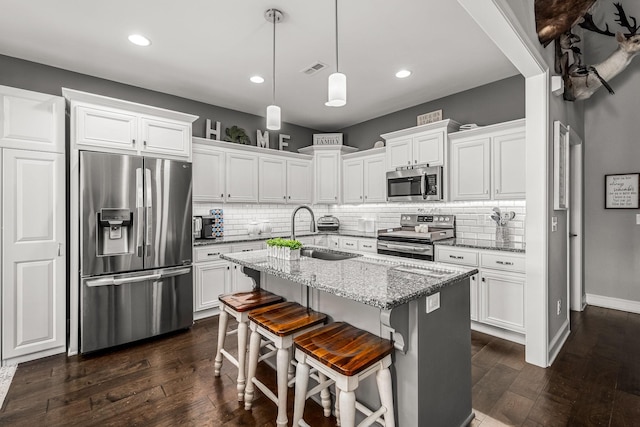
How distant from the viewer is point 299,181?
5.08 meters

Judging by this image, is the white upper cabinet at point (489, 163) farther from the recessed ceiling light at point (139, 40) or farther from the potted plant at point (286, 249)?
the recessed ceiling light at point (139, 40)

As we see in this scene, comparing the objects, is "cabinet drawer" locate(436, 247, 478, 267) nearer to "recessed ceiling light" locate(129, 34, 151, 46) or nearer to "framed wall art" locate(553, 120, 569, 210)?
"framed wall art" locate(553, 120, 569, 210)

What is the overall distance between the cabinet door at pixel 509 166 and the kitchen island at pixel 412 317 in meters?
1.99

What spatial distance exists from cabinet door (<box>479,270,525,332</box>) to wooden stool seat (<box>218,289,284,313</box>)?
216 cm

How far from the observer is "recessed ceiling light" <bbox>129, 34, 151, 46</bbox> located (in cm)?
268

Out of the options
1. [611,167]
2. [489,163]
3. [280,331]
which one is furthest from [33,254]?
[611,167]

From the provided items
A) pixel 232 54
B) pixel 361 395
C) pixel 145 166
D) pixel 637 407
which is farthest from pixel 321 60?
pixel 637 407

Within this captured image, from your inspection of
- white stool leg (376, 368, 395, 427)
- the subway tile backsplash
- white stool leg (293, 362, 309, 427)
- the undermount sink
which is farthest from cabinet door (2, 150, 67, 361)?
white stool leg (376, 368, 395, 427)

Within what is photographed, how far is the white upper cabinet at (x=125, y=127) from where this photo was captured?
2900mm

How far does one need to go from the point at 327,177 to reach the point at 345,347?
386 cm

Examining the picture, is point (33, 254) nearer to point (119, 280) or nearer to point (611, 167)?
point (119, 280)

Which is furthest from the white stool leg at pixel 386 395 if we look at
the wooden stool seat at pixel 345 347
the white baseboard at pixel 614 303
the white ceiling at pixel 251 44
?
the white baseboard at pixel 614 303

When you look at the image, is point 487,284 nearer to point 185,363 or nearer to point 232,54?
point 185,363

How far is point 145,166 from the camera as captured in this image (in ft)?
10.2
